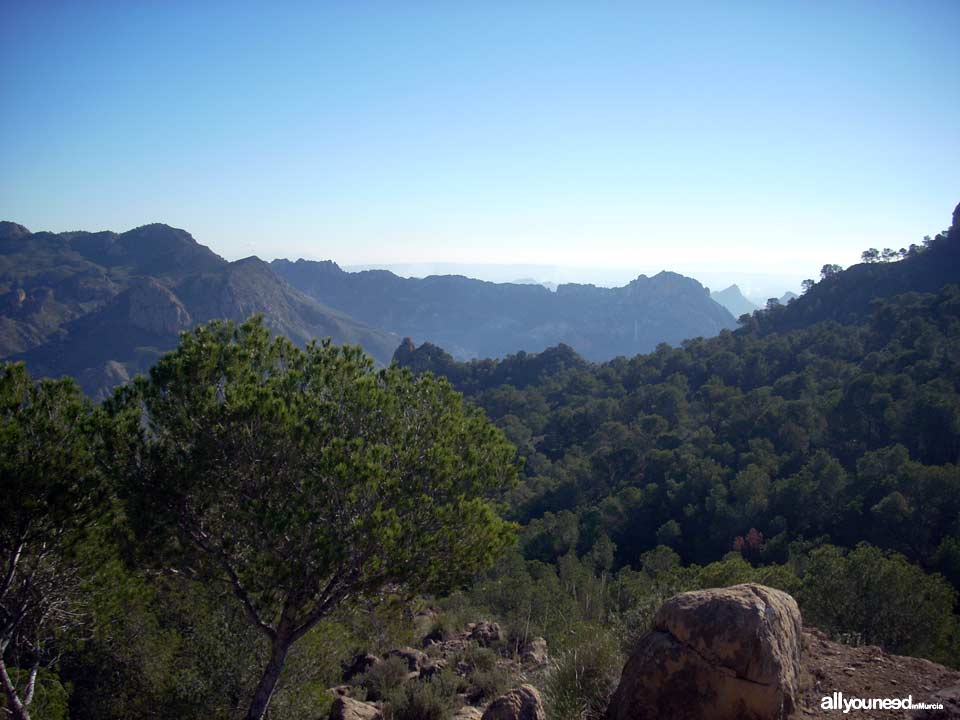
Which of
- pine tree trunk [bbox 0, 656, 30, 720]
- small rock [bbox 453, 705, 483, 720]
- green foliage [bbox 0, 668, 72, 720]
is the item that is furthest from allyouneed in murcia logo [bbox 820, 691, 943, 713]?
green foliage [bbox 0, 668, 72, 720]

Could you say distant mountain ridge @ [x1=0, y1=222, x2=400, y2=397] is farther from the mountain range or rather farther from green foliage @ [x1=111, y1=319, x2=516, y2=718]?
green foliage @ [x1=111, y1=319, x2=516, y2=718]

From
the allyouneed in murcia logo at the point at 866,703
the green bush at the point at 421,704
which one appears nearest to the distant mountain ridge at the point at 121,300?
the green bush at the point at 421,704

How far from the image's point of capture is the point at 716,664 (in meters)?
5.53

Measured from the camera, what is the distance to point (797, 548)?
995 inches

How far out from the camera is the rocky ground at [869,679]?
233 inches

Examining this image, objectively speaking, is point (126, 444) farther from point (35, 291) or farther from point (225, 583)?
point (35, 291)

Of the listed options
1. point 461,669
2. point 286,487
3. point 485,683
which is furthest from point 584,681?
point 461,669

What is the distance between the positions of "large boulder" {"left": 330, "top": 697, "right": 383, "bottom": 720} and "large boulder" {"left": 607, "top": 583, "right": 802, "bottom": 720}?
5.21 m

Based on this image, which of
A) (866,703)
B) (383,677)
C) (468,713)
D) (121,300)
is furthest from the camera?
(121,300)

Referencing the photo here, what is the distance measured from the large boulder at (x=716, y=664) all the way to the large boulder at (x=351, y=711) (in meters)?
5.21

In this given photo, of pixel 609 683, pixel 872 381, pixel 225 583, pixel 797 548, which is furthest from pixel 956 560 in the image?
pixel 225 583

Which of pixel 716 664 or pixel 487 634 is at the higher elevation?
pixel 716 664

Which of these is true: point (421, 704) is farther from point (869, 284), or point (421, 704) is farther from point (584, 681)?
point (869, 284)

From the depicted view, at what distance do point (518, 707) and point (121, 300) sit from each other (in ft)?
417
